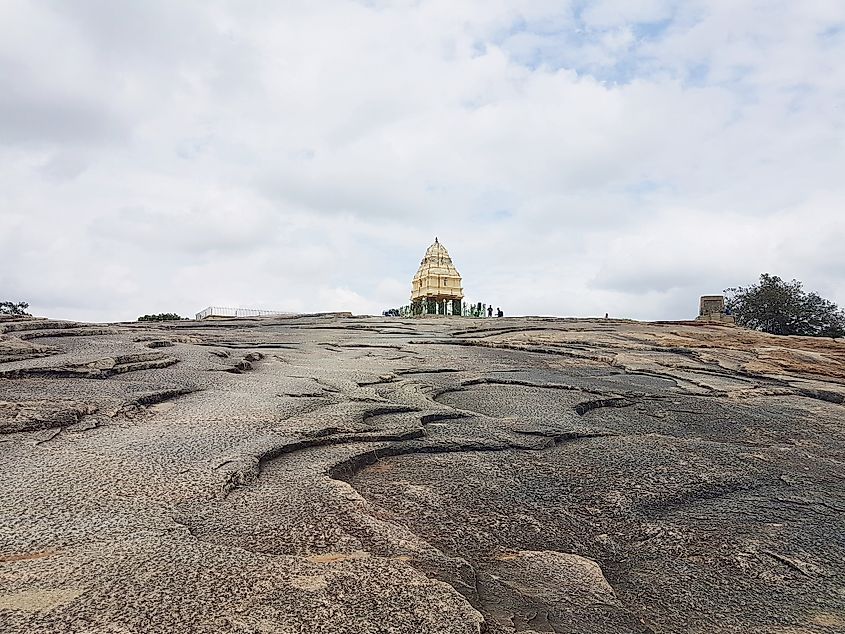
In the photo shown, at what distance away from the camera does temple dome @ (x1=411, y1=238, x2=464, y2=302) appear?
50.3m

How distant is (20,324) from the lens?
10453mm

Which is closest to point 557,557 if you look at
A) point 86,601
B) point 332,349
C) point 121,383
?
point 86,601

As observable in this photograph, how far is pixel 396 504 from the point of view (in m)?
3.57

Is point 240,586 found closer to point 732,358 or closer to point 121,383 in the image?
point 121,383

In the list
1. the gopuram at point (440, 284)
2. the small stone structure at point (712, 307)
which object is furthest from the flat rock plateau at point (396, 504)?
the gopuram at point (440, 284)

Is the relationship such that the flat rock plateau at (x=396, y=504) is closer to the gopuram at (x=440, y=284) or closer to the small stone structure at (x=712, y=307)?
the small stone structure at (x=712, y=307)

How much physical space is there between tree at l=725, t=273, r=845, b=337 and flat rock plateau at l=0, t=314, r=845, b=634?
26.8 metres

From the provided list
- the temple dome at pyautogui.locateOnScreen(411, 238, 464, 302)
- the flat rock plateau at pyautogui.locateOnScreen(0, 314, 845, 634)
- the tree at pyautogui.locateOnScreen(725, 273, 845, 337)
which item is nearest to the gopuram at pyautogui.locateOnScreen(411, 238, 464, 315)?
the temple dome at pyautogui.locateOnScreen(411, 238, 464, 302)

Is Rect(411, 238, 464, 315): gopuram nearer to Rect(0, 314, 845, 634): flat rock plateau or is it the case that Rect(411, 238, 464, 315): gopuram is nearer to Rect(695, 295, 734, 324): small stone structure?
Rect(695, 295, 734, 324): small stone structure

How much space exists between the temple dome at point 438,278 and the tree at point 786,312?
2332cm

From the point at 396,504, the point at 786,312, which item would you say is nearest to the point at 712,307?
the point at 786,312

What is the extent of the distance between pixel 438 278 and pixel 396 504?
155 feet

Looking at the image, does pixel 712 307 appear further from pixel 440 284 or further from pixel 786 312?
pixel 440 284

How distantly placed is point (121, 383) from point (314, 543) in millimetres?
4124
